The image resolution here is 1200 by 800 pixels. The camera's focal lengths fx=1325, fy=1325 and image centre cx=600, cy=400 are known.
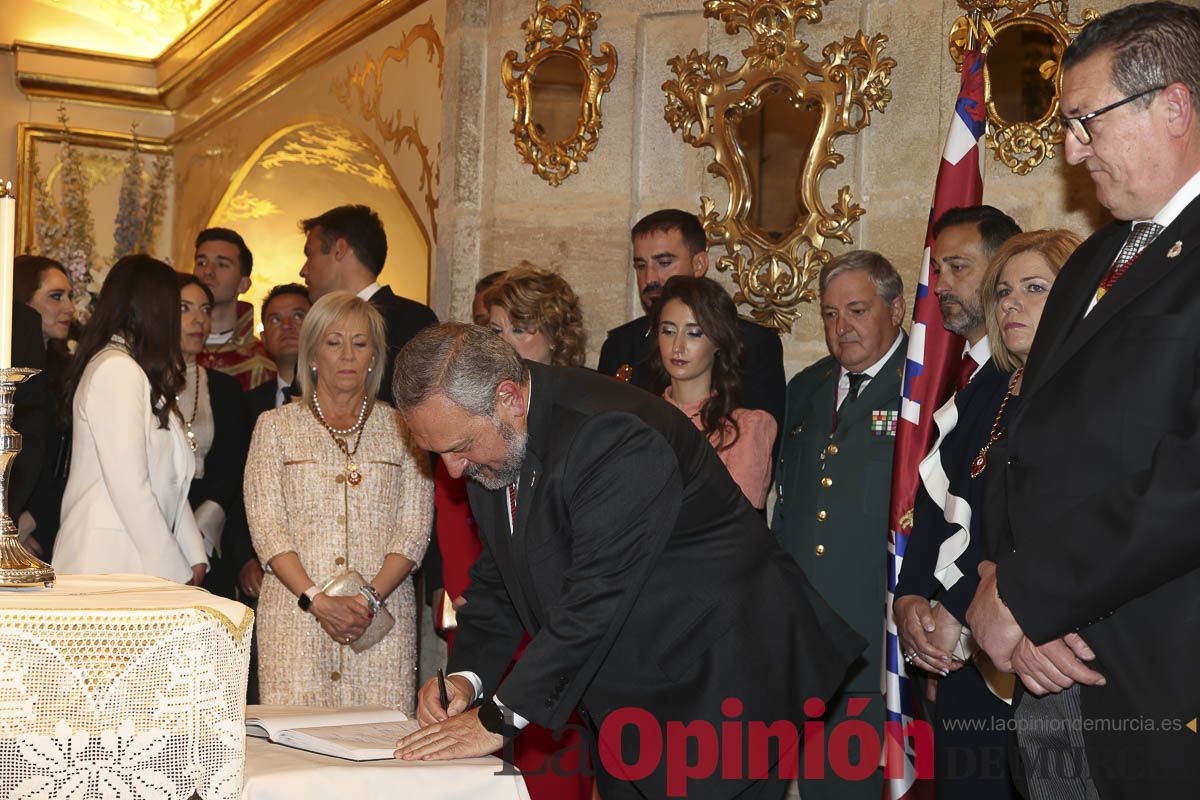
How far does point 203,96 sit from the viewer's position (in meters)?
9.45

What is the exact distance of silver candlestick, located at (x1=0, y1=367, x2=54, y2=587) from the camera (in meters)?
2.16

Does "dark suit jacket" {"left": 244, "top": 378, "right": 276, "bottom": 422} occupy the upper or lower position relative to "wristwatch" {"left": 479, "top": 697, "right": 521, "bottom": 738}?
upper

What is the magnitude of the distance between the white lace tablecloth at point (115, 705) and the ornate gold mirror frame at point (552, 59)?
3.76 metres

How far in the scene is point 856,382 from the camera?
13.6 ft

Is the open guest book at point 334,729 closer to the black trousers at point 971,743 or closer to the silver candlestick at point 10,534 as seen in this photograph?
the silver candlestick at point 10,534

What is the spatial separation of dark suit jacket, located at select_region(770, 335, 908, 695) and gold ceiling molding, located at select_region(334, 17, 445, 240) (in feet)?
8.58

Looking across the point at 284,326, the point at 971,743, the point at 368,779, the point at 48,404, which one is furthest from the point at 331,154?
the point at 368,779

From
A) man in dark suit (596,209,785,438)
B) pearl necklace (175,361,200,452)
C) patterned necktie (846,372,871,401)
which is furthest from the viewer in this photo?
pearl necklace (175,361,200,452)

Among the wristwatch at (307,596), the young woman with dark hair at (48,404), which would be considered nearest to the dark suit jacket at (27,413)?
the young woman with dark hair at (48,404)

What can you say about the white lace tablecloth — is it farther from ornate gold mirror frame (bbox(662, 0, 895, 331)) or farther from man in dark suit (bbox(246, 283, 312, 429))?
man in dark suit (bbox(246, 283, 312, 429))

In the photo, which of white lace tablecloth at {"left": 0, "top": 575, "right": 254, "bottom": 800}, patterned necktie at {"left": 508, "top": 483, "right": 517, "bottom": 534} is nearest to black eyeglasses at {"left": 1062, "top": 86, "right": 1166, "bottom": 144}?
patterned necktie at {"left": 508, "top": 483, "right": 517, "bottom": 534}

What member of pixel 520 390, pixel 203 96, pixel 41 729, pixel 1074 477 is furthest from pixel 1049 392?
pixel 203 96

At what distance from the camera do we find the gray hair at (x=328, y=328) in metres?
4.23

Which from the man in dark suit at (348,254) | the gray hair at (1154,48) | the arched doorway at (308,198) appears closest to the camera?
the gray hair at (1154,48)
